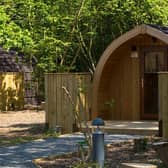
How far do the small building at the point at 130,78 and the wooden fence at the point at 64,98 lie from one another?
1278 millimetres

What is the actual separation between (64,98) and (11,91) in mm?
11986

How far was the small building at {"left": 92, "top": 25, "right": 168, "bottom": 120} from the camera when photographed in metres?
16.4

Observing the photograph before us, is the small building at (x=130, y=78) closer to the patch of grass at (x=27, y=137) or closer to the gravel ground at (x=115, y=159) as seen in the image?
the patch of grass at (x=27, y=137)

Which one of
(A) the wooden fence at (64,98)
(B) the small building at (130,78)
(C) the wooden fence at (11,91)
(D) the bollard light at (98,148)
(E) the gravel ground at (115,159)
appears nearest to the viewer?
(D) the bollard light at (98,148)

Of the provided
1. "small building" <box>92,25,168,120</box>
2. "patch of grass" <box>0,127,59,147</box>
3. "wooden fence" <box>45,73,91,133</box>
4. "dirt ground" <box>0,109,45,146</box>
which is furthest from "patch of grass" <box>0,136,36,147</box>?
"small building" <box>92,25,168,120</box>

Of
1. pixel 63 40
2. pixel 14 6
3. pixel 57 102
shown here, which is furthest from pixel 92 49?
pixel 57 102

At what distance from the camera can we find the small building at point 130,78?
1636 cm

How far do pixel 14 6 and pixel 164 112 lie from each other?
1309 centimetres

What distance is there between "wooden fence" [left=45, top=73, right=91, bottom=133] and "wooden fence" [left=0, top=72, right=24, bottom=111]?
1099 cm

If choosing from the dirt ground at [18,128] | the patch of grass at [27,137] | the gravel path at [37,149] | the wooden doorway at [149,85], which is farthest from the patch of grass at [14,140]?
the wooden doorway at [149,85]

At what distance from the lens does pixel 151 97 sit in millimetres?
16812

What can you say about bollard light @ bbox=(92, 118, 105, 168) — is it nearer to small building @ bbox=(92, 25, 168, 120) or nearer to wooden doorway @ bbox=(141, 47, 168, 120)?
small building @ bbox=(92, 25, 168, 120)

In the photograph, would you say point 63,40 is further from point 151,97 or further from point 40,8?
point 151,97

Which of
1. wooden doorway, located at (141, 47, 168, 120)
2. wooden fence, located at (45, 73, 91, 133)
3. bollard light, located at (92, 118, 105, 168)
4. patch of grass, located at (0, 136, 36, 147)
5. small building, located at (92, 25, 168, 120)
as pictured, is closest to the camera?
bollard light, located at (92, 118, 105, 168)
